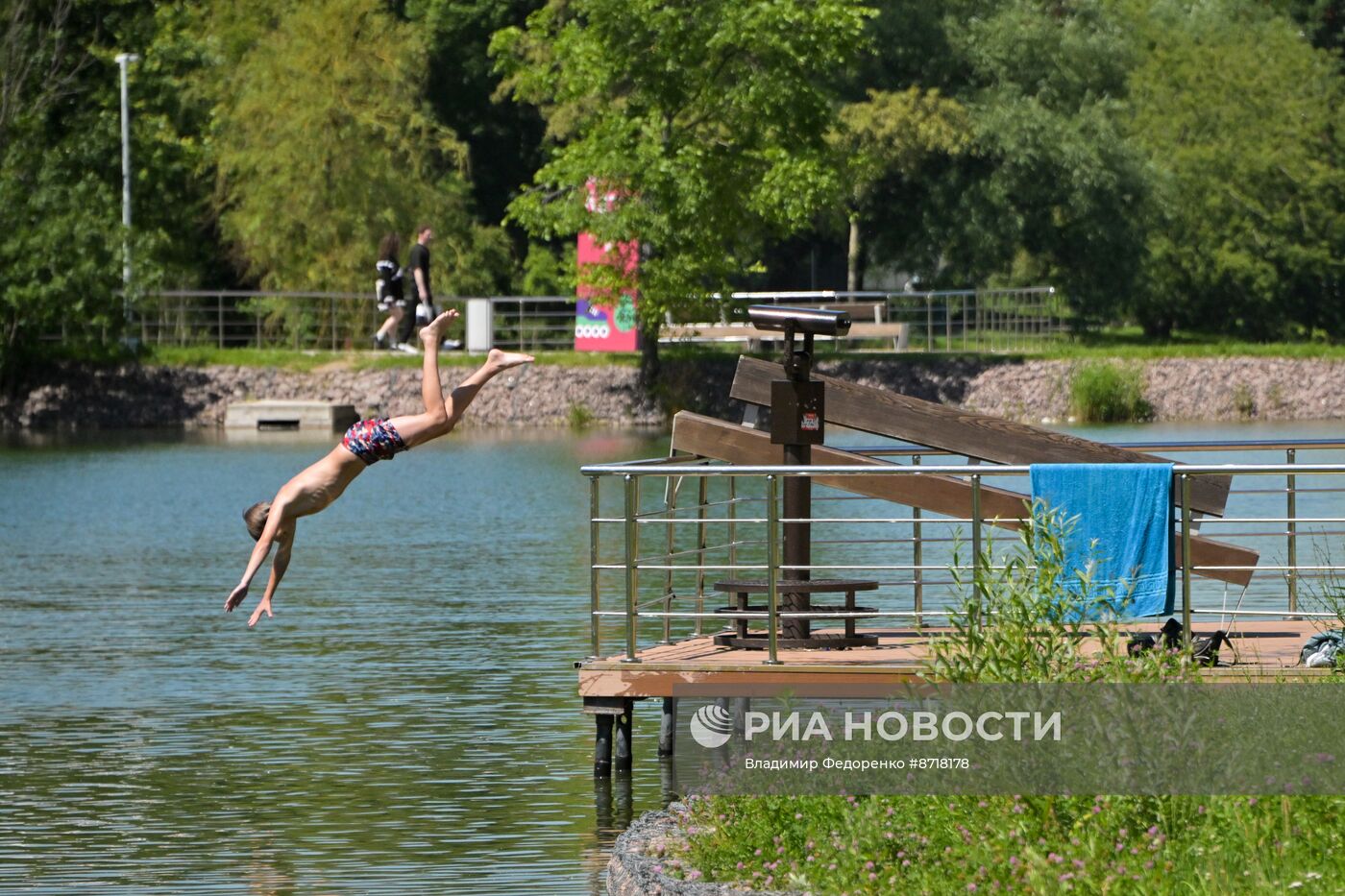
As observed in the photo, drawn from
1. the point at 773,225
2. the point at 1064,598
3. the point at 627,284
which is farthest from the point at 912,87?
the point at 1064,598

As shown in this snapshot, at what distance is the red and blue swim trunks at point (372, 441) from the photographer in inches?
552

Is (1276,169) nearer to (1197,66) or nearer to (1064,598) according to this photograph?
(1197,66)

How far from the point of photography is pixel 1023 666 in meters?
10.1

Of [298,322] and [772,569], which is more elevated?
[298,322]

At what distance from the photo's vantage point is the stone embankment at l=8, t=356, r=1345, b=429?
189 feet

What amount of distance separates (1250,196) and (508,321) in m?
A: 24.8

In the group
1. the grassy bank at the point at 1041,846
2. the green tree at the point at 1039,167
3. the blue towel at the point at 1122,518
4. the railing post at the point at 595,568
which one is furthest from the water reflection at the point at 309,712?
the green tree at the point at 1039,167

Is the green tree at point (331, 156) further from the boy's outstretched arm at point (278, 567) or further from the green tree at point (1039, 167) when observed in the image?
the boy's outstretched arm at point (278, 567)

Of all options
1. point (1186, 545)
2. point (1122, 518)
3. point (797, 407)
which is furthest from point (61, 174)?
point (1186, 545)

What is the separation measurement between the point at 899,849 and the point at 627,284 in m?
47.5

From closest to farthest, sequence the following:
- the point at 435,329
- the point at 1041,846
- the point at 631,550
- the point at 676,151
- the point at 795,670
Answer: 1. the point at 1041,846
2. the point at 795,670
3. the point at 631,550
4. the point at 435,329
5. the point at 676,151

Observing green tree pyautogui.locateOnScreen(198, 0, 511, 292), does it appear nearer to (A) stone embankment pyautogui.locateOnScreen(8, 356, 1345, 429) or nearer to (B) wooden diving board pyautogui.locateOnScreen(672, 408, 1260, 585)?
(A) stone embankment pyautogui.locateOnScreen(8, 356, 1345, 429)

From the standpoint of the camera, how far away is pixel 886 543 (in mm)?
21078

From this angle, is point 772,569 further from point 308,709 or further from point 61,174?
point 61,174
